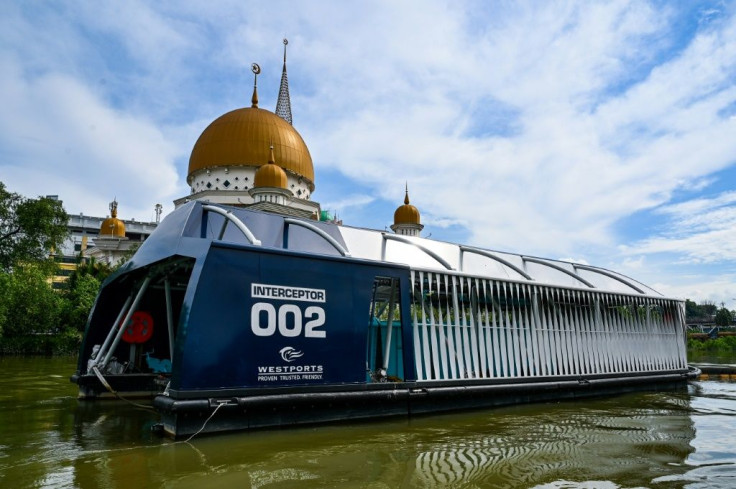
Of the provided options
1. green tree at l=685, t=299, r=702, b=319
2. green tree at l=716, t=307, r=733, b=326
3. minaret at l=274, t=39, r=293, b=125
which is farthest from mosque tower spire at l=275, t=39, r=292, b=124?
green tree at l=685, t=299, r=702, b=319

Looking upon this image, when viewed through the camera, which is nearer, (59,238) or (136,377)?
(136,377)

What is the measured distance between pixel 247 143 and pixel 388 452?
35340 mm

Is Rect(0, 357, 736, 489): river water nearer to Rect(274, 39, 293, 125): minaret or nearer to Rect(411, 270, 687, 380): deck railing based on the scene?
Rect(411, 270, 687, 380): deck railing

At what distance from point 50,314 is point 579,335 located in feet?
95.5

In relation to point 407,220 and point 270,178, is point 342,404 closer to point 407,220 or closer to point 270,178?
point 270,178

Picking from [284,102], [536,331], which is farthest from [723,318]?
[536,331]

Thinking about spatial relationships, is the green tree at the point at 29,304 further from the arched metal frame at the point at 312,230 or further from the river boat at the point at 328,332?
the arched metal frame at the point at 312,230

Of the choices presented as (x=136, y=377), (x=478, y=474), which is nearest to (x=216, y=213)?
(x=136, y=377)

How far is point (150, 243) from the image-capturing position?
9.36 m

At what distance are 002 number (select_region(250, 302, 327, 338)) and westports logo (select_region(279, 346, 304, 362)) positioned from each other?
0.18 metres

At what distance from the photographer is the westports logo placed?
761 centimetres

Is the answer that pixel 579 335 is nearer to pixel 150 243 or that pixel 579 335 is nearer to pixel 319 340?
pixel 319 340

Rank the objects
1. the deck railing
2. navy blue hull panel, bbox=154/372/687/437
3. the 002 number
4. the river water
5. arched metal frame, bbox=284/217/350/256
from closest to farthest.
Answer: the river water < navy blue hull panel, bbox=154/372/687/437 < the 002 number < arched metal frame, bbox=284/217/350/256 < the deck railing

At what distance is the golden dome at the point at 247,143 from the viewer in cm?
3888
